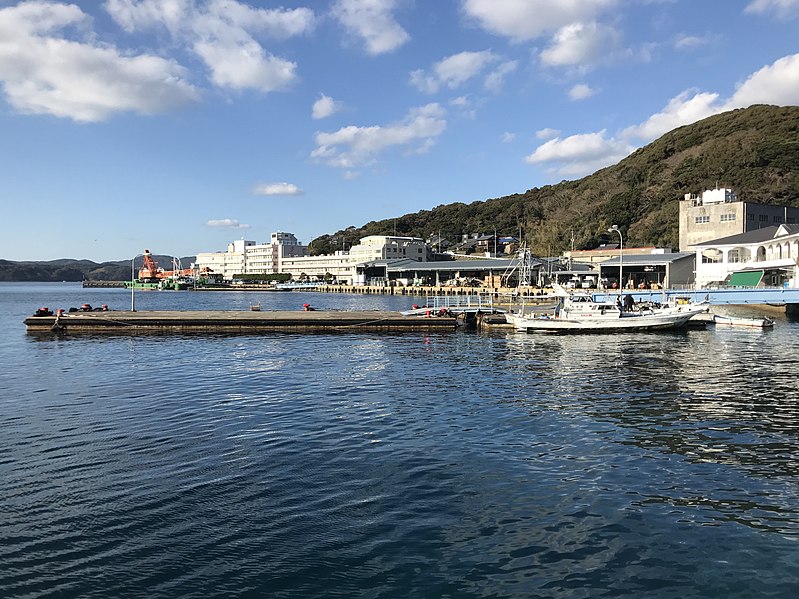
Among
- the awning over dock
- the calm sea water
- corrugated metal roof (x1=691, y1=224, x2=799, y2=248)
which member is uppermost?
corrugated metal roof (x1=691, y1=224, x2=799, y2=248)

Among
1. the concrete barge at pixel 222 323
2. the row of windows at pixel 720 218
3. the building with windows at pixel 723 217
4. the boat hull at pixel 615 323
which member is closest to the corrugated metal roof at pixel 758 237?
the building with windows at pixel 723 217

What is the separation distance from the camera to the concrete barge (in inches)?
1966

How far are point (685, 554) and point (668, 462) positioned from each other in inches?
209

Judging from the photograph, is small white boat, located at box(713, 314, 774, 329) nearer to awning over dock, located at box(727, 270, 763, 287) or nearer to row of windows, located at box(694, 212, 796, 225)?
awning over dock, located at box(727, 270, 763, 287)

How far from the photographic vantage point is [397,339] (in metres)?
45.9

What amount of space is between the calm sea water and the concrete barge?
22.7m

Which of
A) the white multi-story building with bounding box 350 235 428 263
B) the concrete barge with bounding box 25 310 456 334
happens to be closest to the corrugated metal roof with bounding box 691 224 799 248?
the concrete barge with bounding box 25 310 456 334

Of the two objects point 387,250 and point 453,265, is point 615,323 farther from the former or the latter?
point 387,250

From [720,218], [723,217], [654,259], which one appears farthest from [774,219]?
[654,259]

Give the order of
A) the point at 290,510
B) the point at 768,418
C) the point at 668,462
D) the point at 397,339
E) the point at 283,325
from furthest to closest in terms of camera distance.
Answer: the point at 283,325 < the point at 397,339 < the point at 768,418 < the point at 668,462 < the point at 290,510

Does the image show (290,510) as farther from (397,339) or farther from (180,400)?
(397,339)

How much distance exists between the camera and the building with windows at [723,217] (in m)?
105

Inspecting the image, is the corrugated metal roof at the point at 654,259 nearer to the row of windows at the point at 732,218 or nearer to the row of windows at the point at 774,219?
the row of windows at the point at 732,218

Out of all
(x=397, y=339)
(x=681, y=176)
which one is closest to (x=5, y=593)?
(x=397, y=339)
